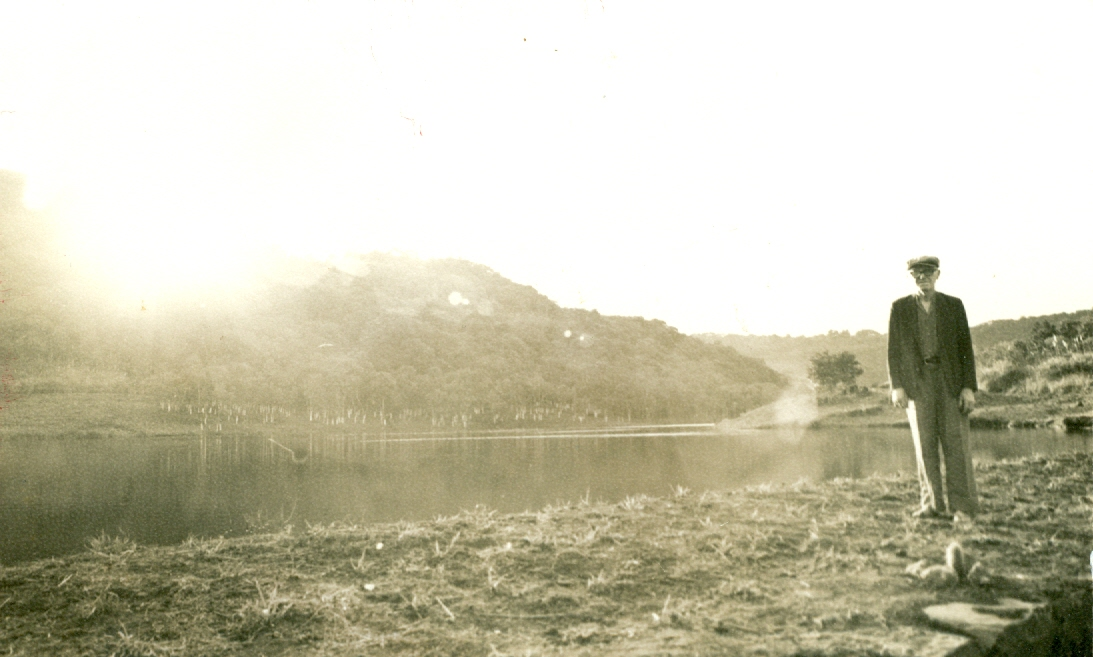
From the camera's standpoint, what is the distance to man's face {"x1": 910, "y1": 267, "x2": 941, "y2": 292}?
4.90m

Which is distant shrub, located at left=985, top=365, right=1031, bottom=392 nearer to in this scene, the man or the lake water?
the lake water

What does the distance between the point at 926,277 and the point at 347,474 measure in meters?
7.49

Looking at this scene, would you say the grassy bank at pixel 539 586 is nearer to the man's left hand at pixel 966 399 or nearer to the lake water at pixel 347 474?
the man's left hand at pixel 966 399

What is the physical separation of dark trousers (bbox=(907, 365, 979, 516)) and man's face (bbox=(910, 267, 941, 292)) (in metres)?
0.65

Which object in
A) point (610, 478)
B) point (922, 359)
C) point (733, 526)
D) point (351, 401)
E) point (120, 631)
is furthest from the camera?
point (351, 401)

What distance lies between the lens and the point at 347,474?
8.65 metres

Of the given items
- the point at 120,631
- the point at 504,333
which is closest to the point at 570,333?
the point at 504,333

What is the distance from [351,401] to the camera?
40.1 feet

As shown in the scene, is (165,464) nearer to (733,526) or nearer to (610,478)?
(610,478)

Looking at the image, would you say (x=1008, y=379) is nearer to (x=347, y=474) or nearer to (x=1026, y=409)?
(x=1026, y=409)

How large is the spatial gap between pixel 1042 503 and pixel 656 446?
8.64 metres

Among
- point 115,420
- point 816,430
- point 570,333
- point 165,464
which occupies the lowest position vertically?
point 816,430

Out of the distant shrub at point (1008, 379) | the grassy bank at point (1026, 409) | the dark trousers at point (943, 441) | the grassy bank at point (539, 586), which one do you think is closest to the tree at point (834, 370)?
the grassy bank at point (1026, 409)

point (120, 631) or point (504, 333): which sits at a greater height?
point (504, 333)
